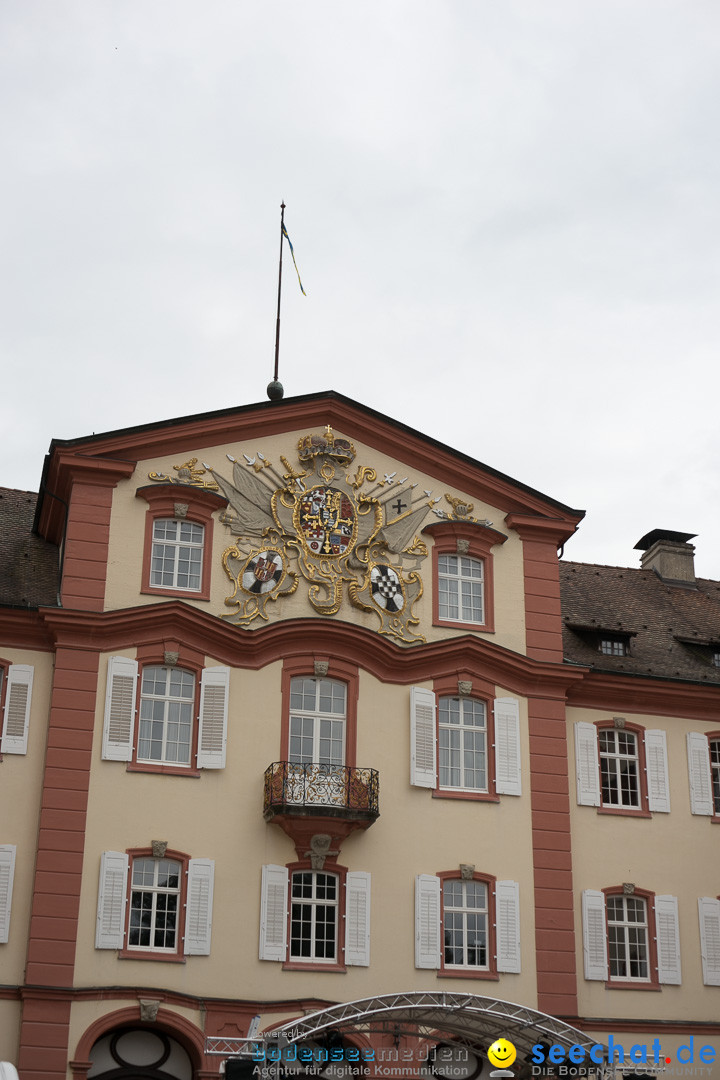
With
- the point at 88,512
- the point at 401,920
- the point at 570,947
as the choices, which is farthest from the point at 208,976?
the point at 88,512

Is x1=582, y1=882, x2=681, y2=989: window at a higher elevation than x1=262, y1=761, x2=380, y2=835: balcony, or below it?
below

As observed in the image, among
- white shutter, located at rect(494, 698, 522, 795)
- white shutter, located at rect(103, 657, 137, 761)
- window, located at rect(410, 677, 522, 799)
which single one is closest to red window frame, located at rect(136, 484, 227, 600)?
white shutter, located at rect(103, 657, 137, 761)

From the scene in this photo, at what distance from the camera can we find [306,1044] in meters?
26.1

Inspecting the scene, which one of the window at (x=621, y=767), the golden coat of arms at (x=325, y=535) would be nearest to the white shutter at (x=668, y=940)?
the window at (x=621, y=767)

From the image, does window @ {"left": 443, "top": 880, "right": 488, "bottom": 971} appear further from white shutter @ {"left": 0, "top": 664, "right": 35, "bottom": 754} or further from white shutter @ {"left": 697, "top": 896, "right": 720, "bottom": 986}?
white shutter @ {"left": 0, "top": 664, "right": 35, "bottom": 754}

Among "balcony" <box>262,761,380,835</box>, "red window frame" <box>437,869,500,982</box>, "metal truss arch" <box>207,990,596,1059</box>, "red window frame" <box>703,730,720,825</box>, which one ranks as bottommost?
"metal truss arch" <box>207,990,596,1059</box>

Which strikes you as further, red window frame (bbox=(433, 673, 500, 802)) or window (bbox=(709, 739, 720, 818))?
window (bbox=(709, 739, 720, 818))

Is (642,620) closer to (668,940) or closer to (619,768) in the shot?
(619,768)

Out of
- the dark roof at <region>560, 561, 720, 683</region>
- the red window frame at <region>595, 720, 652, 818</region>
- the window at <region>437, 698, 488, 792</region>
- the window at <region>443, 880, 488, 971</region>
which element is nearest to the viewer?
the window at <region>443, 880, 488, 971</region>

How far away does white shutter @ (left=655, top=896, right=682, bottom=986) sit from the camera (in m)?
28.8

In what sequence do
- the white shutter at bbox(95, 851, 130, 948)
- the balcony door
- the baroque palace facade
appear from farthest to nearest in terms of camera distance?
1. the balcony door
2. the baroque palace facade
3. the white shutter at bbox(95, 851, 130, 948)

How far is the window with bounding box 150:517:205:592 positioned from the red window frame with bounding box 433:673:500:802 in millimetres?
5343

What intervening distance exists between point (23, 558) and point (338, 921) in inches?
389

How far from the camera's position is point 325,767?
27.3 meters
